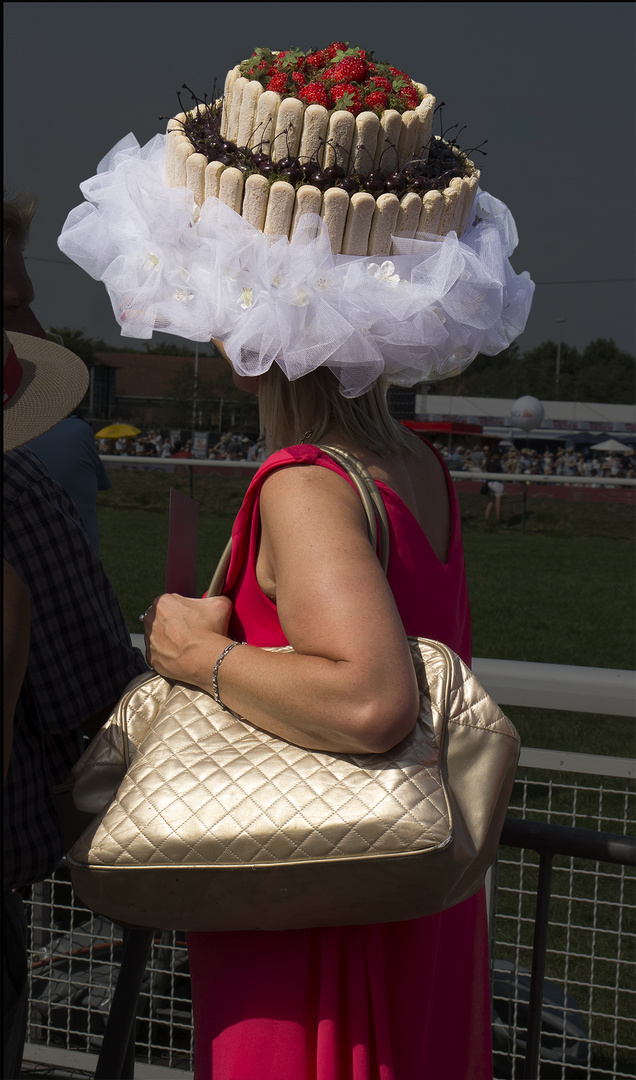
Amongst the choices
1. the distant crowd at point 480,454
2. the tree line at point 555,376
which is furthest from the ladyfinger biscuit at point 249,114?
the tree line at point 555,376

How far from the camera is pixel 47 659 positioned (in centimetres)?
143

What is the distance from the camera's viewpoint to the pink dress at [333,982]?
4.09 feet

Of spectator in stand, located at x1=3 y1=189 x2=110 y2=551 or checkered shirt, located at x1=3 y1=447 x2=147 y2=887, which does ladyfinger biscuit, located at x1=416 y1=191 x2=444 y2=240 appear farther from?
spectator in stand, located at x1=3 y1=189 x2=110 y2=551

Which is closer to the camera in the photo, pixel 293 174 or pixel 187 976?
pixel 293 174

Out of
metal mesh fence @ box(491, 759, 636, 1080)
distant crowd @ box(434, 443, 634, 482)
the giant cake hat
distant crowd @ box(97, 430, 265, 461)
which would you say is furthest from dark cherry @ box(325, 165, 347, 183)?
distant crowd @ box(434, 443, 634, 482)

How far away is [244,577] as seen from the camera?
4.36 ft

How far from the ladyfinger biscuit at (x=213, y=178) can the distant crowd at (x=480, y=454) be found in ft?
61.3

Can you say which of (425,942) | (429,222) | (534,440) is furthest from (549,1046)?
(534,440)

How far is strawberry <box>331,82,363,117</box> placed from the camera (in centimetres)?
131

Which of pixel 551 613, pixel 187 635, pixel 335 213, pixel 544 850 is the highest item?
pixel 335 213

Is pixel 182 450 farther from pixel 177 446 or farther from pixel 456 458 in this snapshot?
pixel 456 458

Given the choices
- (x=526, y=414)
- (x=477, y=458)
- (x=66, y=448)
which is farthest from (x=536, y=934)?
(x=526, y=414)

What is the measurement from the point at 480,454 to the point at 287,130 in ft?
76.6

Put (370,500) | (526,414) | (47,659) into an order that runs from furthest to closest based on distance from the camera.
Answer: (526,414) → (47,659) → (370,500)
